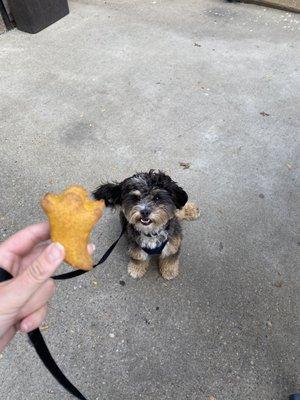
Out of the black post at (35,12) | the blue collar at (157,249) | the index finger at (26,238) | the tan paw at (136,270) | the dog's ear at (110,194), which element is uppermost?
the index finger at (26,238)

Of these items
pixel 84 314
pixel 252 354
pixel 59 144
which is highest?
pixel 59 144

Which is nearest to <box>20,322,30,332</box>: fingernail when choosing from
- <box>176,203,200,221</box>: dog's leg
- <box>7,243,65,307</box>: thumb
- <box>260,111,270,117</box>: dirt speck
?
<box>7,243,65,307</box>: thumb

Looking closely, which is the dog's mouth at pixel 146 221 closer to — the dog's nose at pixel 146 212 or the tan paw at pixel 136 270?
the dog's nose at pixel 146 212

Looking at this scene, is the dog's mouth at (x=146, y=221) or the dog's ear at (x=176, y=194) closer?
the dog's mouth at (x=146, y=221)

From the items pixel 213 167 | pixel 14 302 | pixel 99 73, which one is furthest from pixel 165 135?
pixel 14 302

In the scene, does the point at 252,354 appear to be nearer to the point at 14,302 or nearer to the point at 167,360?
the point at 167,360

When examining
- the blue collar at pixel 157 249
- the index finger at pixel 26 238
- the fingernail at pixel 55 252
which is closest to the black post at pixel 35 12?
the blue collar at pixel 157 249

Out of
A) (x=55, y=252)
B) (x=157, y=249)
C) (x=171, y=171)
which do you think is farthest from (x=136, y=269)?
(x=55, y=252)
